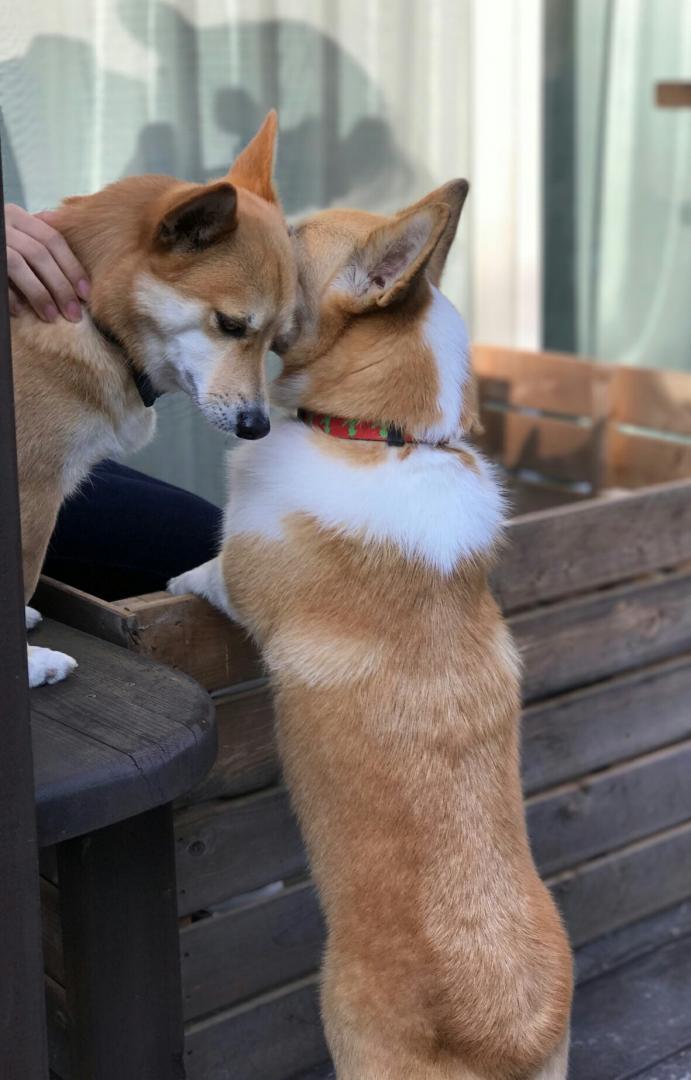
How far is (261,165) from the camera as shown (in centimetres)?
190

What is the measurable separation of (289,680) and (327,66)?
5.20ft

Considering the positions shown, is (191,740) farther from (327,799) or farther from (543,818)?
(543,818)

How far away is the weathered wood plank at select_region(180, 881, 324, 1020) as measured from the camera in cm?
188

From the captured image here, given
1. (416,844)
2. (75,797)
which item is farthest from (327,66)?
(75,797)

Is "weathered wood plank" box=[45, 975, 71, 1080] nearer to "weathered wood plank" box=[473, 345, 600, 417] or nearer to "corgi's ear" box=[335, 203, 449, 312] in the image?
Answer: "corgi's ear" box=[335, 203, 449, 312]

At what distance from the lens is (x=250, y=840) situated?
192 cm

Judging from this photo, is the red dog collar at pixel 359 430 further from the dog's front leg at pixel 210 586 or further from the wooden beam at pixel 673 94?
the wooden beam at pixel 673 94

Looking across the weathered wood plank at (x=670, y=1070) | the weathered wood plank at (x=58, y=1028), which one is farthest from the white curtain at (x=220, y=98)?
the weathered wood plank at (x=670, y=1070)

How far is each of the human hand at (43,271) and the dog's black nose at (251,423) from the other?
255mm

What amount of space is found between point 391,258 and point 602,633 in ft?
3.16

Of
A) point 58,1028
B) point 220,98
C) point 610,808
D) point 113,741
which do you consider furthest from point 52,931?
point 220,98

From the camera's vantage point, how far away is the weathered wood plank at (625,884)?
2385 millimetres

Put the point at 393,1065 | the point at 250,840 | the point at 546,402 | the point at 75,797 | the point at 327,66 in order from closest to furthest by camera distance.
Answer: the point at 75,797
the point at 393,1065
the point at 250,840
the point at 327,66
the point at 546,402

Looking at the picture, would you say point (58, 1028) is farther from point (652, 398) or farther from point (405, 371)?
point (652, 398)
